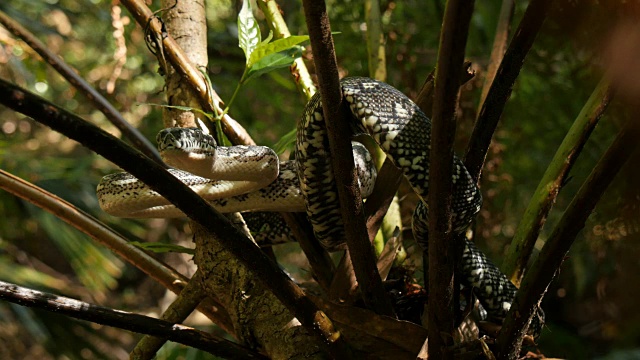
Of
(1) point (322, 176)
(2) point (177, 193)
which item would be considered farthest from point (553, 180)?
(2) point (177, 193)

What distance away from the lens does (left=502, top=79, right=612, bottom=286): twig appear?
1569mm

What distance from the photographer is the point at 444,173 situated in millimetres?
1130

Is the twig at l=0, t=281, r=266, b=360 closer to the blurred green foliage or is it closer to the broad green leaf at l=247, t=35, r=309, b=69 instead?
the broad green leaf at l=247, t=35, r=309, b=69

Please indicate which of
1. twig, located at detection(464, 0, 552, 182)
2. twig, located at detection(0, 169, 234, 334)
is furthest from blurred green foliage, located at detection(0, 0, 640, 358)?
twig, located at detection(464, 0, 552, 182)

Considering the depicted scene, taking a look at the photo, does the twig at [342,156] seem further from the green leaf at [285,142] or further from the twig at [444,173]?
the green leaf at [285,142]

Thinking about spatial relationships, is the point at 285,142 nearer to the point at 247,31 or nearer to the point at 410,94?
the point at 247,31

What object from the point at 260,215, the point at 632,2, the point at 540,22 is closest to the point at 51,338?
the point at 260,215

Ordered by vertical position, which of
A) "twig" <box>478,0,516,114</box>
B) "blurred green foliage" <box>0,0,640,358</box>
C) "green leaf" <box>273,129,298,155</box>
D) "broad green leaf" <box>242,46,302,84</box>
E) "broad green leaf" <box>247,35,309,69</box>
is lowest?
"blurred green foliage" <box>0,0,640,358</box>

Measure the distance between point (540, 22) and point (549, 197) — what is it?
25.3 inches

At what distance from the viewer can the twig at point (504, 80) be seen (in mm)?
1186

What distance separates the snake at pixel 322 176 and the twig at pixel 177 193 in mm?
314

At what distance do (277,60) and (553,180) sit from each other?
77 centimetres

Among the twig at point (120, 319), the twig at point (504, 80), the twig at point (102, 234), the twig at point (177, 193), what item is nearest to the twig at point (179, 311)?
the twig at point (102, 234)

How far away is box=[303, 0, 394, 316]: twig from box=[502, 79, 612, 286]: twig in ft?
1.63
